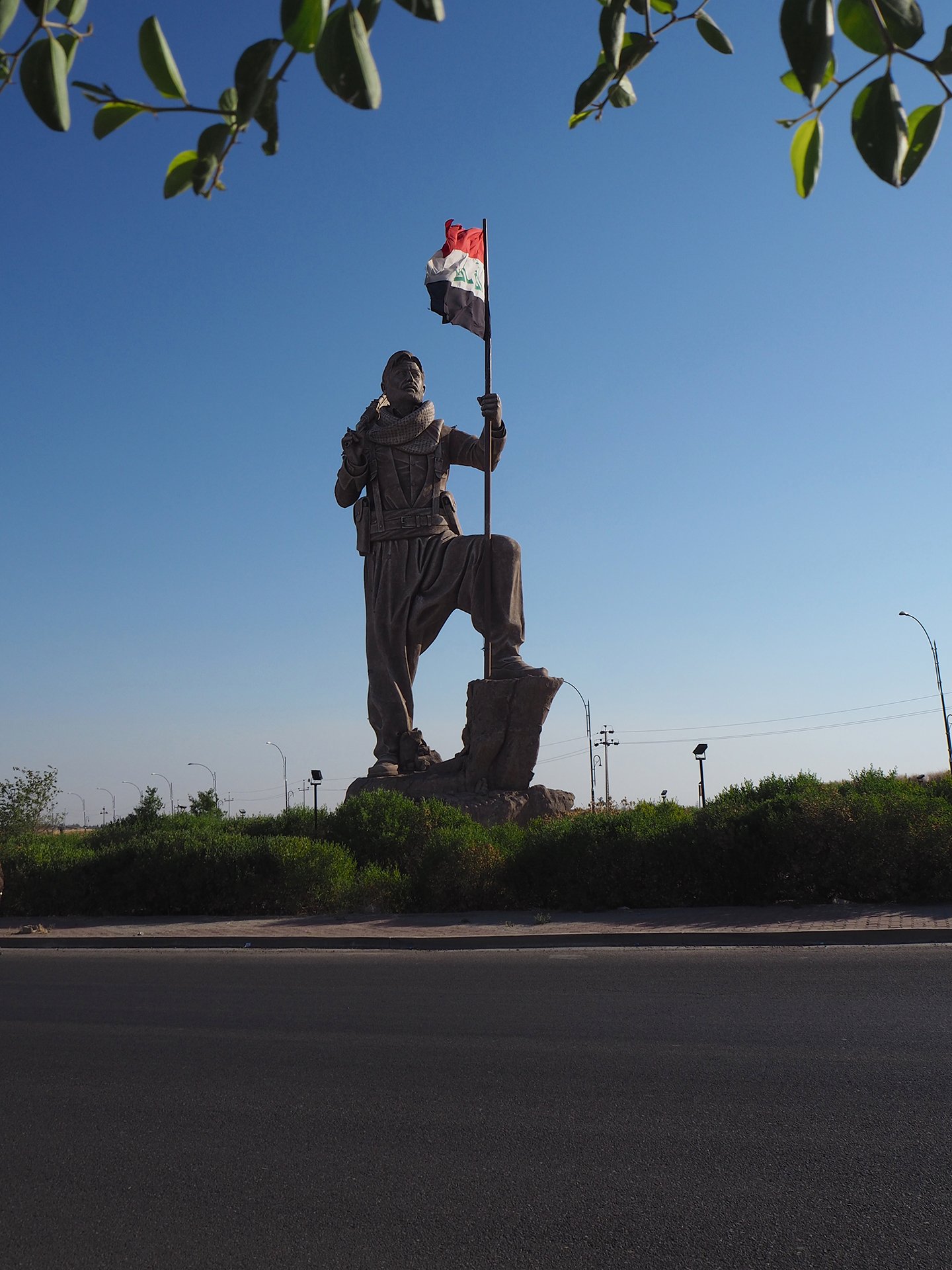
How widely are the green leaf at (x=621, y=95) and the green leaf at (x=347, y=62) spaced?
2.78 feet

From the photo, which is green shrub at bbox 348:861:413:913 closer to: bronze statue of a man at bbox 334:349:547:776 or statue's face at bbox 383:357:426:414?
bronze statue of a man at bbox 334:349:547:776

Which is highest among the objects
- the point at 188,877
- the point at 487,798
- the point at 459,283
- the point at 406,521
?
the point at 459,283

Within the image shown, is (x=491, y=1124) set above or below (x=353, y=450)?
below

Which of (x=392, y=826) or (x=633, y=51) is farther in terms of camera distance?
(x=392, y=826)

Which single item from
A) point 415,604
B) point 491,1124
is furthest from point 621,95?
point 415,604

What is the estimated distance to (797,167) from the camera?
181 cm

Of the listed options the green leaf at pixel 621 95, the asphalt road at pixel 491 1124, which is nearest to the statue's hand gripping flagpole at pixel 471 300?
the asphalt road at pixel 491 1124

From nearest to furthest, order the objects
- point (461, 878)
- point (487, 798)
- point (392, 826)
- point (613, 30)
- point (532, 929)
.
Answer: point (613, 30), point (532, 929), point (461, 878), point (392, 826), point (487, 798)

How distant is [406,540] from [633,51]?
646 inches

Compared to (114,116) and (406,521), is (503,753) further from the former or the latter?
(114,116)

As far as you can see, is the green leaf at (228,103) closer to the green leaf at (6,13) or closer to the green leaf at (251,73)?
the green leaf at (251,73)

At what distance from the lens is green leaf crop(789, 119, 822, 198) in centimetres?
178

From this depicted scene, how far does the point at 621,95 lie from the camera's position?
233 centimetres

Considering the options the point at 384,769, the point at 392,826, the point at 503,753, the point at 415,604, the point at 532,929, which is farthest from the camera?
the point at 415,604
